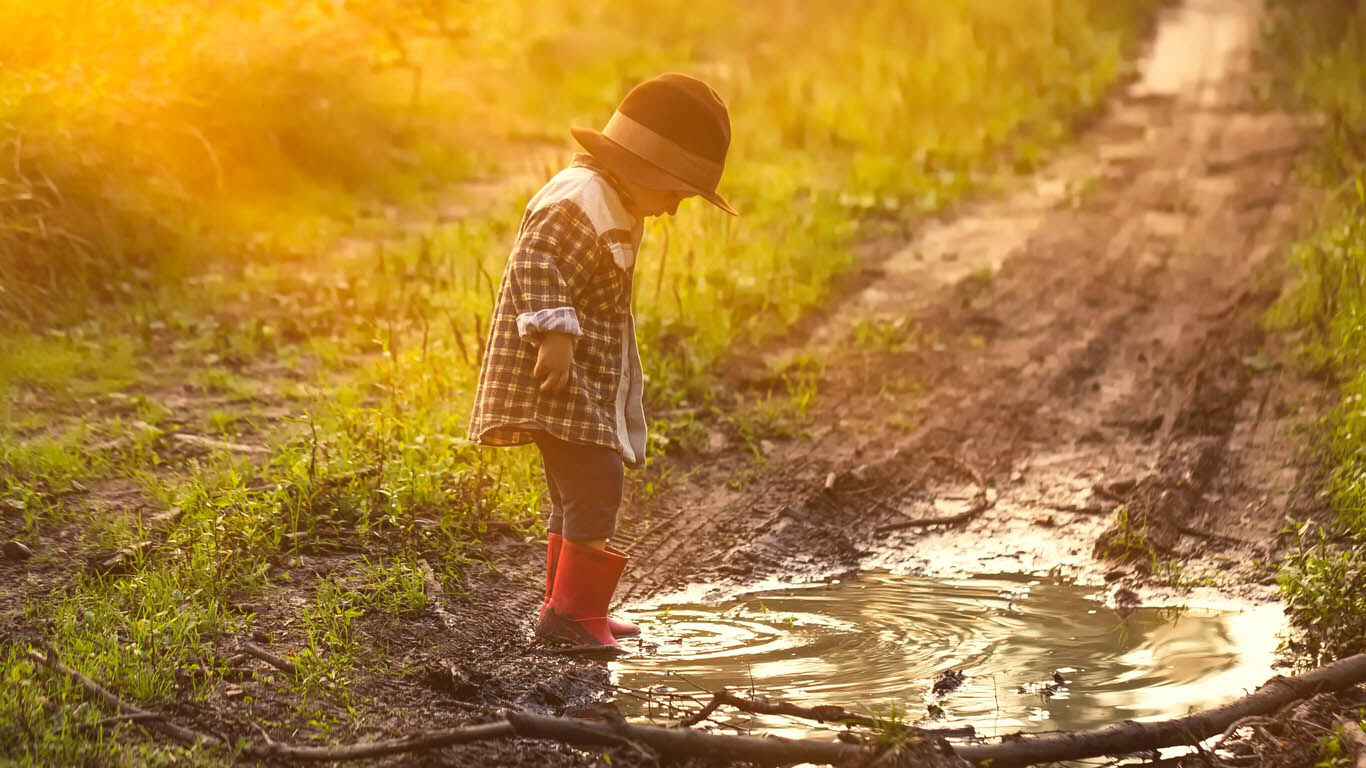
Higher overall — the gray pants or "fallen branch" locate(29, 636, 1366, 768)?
the gray pants

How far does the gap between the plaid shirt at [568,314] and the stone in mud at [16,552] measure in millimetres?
1691

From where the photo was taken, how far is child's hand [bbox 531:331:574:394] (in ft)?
13.0

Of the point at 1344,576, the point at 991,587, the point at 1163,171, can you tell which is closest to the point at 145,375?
the point at 991,587

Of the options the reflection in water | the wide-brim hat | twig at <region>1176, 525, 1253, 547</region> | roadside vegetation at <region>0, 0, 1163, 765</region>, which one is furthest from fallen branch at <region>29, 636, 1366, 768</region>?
twig at <region>1176, 525, 1253, 547</region>

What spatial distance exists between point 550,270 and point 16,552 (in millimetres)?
2160

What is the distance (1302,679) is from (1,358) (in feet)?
18.8

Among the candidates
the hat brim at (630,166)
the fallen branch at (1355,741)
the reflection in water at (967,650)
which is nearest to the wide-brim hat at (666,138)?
the hat brim at (630,166)

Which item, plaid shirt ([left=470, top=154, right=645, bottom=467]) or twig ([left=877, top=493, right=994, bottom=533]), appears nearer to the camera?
plaid shirt ([left=470, top=154, right=645, bottom=467])

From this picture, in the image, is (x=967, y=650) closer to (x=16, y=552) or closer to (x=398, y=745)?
(x=398, y=745)

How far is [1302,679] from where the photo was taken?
3.69 m

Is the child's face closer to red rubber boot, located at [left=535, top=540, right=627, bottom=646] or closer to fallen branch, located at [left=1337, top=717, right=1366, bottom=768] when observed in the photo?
red rubber boot, located at [left=535, top=540, right=627, bottom=646]

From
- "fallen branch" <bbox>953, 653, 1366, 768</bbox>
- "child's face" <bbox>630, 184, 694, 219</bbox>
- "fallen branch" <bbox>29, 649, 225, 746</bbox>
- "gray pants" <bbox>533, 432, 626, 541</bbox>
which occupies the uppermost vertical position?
"child's face" <bbox>630, 184, 694, 219</bbox>

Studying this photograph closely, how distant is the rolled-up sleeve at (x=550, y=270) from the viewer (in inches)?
156

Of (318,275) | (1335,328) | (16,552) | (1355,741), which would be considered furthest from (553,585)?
(318,275)
